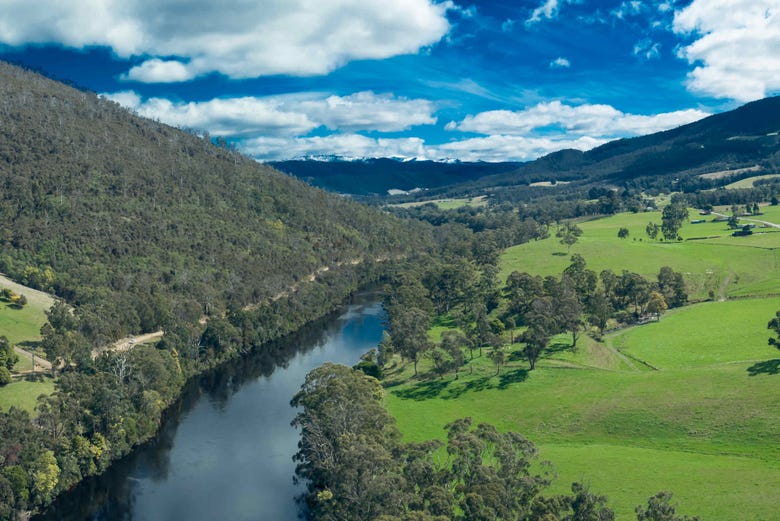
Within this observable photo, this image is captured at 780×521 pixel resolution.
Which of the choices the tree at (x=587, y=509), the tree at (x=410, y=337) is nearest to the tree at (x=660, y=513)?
the tree at (x=587, y=509)

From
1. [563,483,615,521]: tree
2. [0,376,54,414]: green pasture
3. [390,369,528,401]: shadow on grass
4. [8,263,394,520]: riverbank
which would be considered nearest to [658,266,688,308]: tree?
[390,369,528,401]: shadow on grass

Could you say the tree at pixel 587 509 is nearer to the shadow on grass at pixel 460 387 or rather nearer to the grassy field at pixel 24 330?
the shadow on grass at pixel 460 387

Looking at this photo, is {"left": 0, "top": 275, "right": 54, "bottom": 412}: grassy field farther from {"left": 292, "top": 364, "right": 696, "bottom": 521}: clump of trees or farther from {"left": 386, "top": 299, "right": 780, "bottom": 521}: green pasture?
{"left": 386, "top": 299, "right": 780, "bottom": 521}: green pasture

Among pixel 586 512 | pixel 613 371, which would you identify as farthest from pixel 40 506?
pixel 613 371

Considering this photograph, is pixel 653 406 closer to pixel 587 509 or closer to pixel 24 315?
pixel 587 509

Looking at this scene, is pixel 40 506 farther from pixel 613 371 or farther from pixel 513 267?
pixel 513 267

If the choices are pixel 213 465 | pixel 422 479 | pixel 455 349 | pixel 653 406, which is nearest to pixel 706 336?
pixel 653 406
